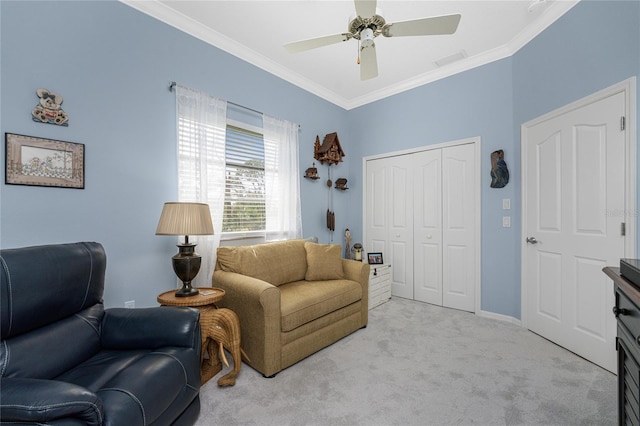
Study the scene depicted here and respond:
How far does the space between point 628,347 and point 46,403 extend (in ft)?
6.39

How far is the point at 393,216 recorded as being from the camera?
4012 mm

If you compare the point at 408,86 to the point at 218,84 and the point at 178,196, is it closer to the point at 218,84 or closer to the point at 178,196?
the point at 218,84

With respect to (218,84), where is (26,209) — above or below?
below

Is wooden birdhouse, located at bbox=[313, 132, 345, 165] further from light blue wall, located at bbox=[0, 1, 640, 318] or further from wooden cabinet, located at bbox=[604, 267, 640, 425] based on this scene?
wooden cabinet, located at bbox=[604, 267, 640, 425]

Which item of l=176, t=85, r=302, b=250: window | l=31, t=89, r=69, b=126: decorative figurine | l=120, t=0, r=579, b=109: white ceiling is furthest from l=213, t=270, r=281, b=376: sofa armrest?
l=120, t=0, r=579, b=109: white ceiling

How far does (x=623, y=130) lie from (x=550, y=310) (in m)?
1.61

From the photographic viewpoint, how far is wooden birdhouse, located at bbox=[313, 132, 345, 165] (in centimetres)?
383

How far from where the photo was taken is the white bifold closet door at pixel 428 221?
336 centimetres

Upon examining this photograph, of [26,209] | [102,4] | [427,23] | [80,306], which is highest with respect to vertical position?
[102,4]

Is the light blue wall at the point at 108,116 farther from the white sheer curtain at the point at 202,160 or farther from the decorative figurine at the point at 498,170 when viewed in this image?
the decorative figurine at the point at 498,170

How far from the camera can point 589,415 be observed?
162cm

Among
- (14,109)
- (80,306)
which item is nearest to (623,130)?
(80,306)

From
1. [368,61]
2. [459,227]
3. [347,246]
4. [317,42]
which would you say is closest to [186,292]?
[317,42]

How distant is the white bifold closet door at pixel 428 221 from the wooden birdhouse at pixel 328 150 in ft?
2.10
